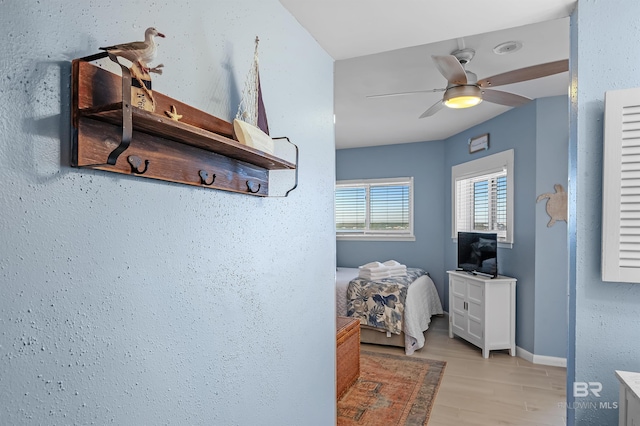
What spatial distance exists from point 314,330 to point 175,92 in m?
1.26

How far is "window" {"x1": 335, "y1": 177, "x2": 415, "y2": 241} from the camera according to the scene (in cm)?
591

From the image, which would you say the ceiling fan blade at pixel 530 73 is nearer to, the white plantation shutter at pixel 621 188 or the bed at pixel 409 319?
the white plantation shutter at pixel 621 188

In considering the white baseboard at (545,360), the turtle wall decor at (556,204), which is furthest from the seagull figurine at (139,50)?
the white baseboard at (545,360)

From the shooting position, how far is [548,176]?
3.75 meters

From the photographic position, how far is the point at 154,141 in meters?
0.92

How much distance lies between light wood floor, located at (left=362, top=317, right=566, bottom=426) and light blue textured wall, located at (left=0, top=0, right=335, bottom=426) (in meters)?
1.62

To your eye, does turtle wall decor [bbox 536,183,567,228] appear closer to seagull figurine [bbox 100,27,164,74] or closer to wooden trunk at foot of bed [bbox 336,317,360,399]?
wooden trunk at foot of bed [bbox 336,317,360,399]

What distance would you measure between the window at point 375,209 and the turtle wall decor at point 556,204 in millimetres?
2257

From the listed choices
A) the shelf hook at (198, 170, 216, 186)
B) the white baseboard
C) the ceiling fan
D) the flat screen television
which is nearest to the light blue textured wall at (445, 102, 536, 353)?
the white baseboard

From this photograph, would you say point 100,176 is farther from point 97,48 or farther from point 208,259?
point 208,259

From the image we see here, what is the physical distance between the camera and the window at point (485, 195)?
4211 mm

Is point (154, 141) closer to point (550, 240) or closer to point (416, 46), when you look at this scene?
point (416, 46)

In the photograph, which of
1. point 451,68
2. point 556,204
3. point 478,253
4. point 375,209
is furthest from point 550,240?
point 375,209

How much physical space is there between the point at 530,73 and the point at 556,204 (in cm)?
172
